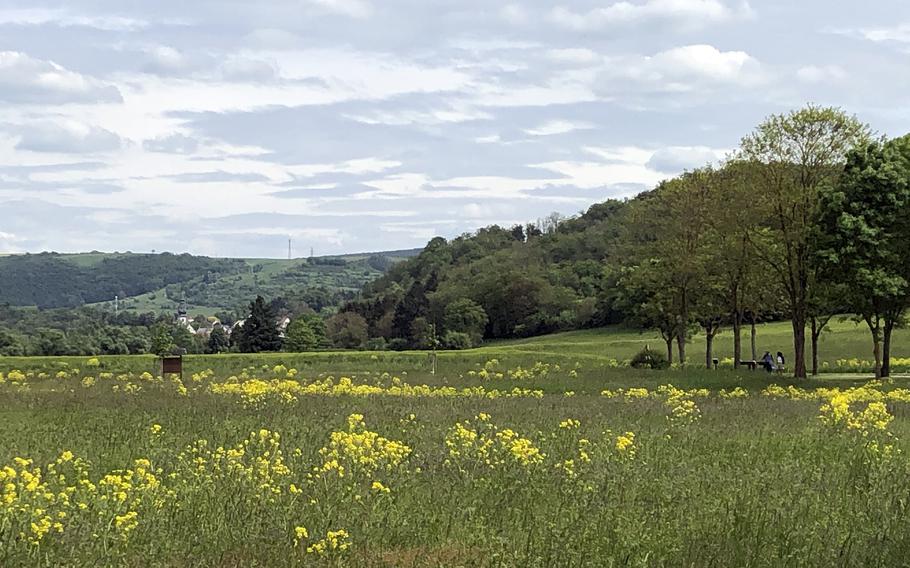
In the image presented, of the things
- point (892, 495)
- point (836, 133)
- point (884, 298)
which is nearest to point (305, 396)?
point (892, 495)

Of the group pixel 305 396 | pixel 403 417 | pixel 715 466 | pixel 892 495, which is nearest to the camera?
pixel 892 495

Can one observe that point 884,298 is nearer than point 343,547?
No

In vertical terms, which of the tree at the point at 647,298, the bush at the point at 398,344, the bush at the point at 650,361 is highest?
the tree at the point at 647,298

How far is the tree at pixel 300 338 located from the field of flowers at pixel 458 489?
82094 millimetres

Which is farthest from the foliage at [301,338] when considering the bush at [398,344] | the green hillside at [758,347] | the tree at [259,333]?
the green hillside at [758,347]

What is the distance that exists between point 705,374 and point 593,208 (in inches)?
5179

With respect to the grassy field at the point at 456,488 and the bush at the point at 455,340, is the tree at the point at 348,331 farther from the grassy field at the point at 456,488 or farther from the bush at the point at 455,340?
the grassy field at the point at 456,488

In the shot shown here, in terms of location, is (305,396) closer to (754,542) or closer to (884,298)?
(754,542)

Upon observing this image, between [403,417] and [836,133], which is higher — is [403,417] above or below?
below

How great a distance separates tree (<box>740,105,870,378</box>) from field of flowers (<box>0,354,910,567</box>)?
68.6 feet

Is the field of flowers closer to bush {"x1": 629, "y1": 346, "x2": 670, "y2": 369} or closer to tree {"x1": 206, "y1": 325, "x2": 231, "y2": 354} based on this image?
bush {"x1": 629, "y1": 346, "x2": 670, "y2": 369}

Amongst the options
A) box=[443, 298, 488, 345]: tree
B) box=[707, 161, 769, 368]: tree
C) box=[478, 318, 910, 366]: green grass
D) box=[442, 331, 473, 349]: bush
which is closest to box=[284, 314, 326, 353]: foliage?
box=[442, 331, 473, 349]: bush

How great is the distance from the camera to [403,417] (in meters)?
17.6

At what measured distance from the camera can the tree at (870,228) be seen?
3341cm
